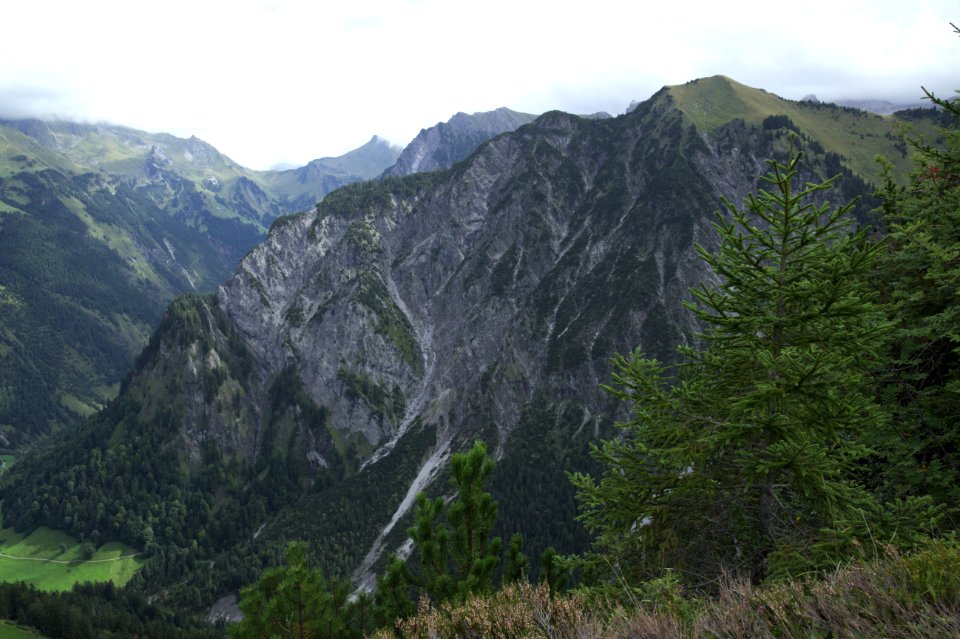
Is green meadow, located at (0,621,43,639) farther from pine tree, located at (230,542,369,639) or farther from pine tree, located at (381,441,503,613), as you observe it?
pine tree, located at (381,441,503,613)

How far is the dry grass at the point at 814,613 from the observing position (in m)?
7.19

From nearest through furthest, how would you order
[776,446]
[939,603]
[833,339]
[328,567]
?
1. [939,603]
2. [776,446]
3. [833,339]
4. [328,567]

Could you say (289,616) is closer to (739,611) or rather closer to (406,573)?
(406,573)

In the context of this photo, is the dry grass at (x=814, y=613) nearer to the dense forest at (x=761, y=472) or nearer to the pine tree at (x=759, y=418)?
the dense forest at (x=761, y=472)

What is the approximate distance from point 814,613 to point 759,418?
5578 millimetres

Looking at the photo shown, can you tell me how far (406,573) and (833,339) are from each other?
15.6 meters

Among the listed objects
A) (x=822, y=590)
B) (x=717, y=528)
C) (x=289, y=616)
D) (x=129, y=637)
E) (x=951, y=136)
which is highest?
(x=951, y=136)

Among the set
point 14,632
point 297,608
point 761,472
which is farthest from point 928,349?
point 14,632

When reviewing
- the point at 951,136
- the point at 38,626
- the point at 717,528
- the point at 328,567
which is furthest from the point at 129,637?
the point at 951,136

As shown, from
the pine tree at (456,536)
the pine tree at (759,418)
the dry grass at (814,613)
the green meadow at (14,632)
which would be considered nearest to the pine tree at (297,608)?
the pine tree at (456,536)

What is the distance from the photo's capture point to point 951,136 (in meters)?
18.7

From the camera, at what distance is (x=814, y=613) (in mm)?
7762

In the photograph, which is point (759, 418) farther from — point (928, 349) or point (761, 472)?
point (928, 349)

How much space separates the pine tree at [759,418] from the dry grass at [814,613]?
3.67 m
